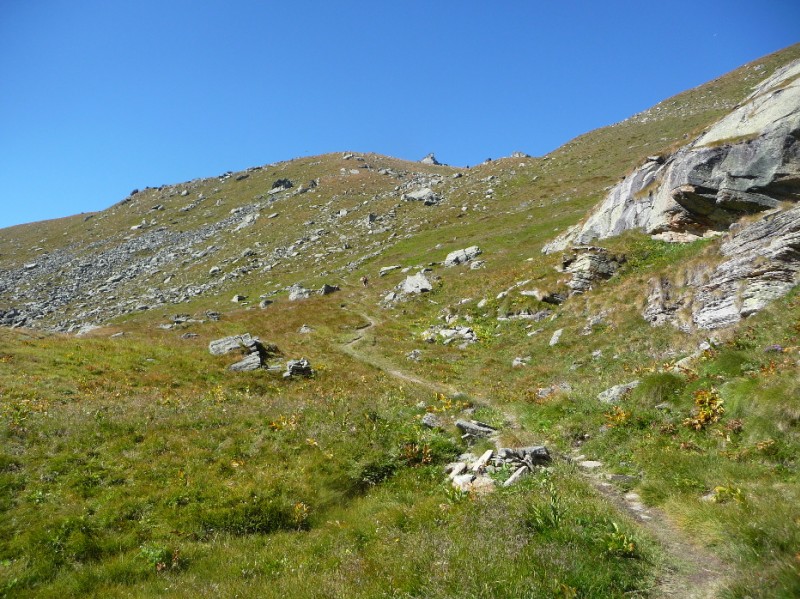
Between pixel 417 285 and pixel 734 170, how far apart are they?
89.0ft

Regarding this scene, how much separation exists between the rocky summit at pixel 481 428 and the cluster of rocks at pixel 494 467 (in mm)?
96

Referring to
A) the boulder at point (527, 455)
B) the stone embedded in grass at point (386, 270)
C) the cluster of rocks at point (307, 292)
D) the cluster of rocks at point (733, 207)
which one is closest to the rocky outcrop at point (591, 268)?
the cluster of rocks at point (733, 207)

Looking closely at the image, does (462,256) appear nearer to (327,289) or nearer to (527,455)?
(327,289)

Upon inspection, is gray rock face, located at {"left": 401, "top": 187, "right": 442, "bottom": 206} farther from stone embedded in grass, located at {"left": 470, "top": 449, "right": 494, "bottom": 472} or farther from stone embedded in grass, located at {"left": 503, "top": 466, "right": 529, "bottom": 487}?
stone embedded in grass, located at {"left": 503, "top": 466, "right": 529, "bottom": 487}

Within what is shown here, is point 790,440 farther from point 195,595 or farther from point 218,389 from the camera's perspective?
point 218,389

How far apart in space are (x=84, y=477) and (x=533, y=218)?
60221mm

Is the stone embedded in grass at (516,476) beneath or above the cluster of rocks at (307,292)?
beneath

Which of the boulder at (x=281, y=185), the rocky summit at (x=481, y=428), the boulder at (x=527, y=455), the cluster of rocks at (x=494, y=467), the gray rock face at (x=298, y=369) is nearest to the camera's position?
the rocky summit at (x=481, y=428)

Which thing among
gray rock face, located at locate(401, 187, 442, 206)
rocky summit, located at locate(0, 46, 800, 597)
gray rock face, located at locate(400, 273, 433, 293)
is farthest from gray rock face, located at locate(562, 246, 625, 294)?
gray rock face, located at locate(401, 187, 442, 206)

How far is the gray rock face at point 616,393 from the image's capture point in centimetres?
1392

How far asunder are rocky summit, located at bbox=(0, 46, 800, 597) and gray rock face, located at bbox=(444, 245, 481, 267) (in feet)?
27.7

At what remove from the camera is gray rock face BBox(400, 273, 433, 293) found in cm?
4328

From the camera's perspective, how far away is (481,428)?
13547 mm

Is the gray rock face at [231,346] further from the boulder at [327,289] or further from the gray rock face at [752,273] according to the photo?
the boulder at [327,289]
